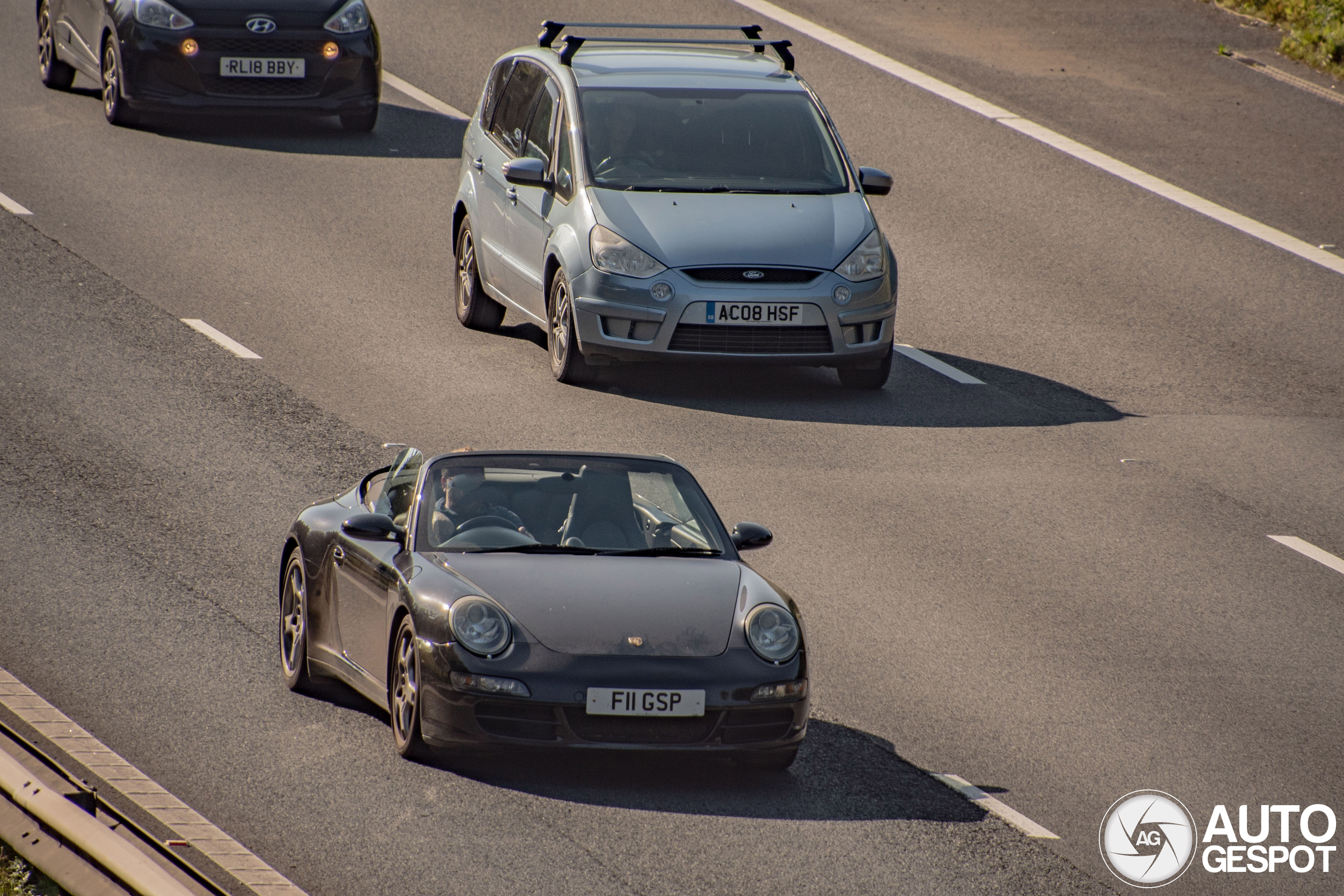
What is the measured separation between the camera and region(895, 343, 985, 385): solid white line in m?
14.9

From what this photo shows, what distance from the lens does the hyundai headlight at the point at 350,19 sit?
64.8ft

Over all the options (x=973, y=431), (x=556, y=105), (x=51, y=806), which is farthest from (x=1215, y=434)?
(x=51, y=806)

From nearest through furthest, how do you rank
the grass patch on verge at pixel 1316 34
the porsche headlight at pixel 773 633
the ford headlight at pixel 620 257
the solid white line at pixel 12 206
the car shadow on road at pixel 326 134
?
the porsche headlight at pixel 773 633
the ford headlight at pixel 620 257
the solid white line at pixel 12 206
the car shadow on road at pixel 326 134
the grass patch on verge at pixel 1316 34

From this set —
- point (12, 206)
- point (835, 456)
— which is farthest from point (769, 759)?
point (12, 206)

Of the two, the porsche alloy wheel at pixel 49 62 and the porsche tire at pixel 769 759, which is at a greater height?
the porsche tire at pixel 769 759

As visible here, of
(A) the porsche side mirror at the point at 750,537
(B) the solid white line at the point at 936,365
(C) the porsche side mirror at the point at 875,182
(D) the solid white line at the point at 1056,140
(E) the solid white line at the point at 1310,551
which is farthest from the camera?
(D) the solid white line at the point at 1056,140

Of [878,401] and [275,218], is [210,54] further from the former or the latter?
[878,401]

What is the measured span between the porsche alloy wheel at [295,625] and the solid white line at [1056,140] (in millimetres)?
11502

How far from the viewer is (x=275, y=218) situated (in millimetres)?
17781

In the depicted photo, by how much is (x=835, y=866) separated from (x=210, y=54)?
14.1m

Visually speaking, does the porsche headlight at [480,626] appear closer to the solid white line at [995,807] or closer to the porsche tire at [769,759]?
the porsche tire at [769,759]

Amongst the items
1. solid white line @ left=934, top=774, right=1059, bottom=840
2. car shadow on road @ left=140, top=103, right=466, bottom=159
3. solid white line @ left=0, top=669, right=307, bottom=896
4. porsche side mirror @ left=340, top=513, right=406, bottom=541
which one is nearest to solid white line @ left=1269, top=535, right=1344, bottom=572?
solid white line @ left=934, top=774, right=1059, bottom=840

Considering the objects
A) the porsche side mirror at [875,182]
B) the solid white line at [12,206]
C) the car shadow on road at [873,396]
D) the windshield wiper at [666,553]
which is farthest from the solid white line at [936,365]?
the solid white line at [12,206]

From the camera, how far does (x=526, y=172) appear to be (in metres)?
14.2
